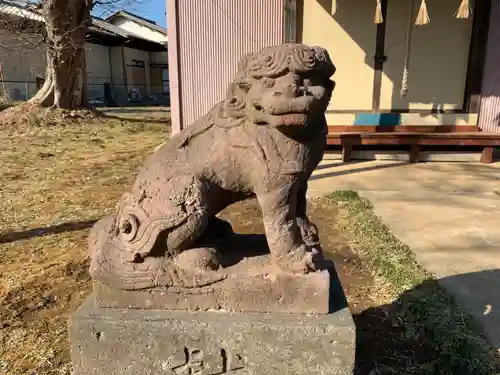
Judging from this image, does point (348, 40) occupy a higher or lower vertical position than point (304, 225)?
higher

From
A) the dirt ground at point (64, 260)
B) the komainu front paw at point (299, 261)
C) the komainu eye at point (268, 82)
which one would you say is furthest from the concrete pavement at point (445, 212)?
the komainu eye at point (268, 82)

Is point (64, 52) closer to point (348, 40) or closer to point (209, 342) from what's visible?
point (348, 40)

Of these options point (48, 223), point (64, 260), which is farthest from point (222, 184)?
point (48, 223)

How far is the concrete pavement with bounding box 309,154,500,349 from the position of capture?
2871 millimetres

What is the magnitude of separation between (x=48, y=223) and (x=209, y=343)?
3.06 m

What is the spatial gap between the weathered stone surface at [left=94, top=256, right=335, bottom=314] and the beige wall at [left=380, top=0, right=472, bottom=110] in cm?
638

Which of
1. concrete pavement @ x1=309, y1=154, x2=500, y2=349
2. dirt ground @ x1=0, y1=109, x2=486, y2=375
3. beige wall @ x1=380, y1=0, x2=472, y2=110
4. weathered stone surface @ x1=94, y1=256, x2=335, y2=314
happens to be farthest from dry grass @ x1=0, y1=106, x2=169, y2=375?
beige wall @ x1=380, y1=0, x2=472, y2=110

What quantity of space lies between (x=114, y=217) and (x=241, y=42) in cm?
546

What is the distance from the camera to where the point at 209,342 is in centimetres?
166

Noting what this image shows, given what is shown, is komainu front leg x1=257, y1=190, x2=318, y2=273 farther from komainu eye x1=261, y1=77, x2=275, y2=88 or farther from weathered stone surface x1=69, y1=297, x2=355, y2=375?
komainu eye x1=261, y1=77, x2=275, y2=88

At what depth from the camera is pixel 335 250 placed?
354 centimetres

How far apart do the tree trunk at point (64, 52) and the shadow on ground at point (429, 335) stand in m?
10.7

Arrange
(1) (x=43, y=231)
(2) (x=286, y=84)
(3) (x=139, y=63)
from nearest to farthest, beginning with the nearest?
(2) (x=286, y=84) → (1) (x=43, y=231) → (3) (x=139, y=63)

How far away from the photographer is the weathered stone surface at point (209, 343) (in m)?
1.64
